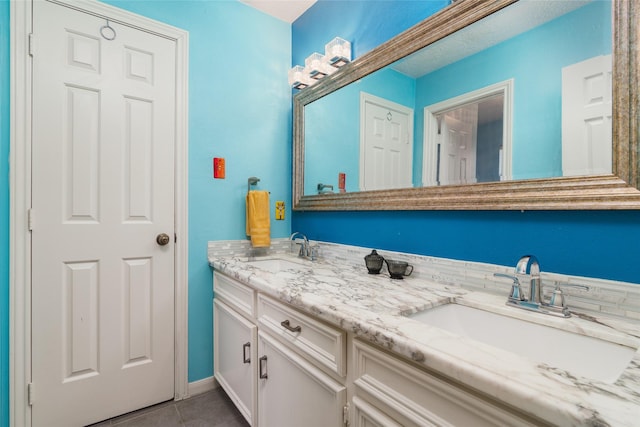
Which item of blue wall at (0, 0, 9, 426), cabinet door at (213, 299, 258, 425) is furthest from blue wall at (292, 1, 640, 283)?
blue wall at (0, 0, 9, 426)

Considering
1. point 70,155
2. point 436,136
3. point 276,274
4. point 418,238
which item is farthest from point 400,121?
point 70,155

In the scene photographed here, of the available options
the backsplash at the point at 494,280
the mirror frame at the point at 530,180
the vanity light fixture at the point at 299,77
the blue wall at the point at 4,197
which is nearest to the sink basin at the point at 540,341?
the backsplash at the point at 494,280

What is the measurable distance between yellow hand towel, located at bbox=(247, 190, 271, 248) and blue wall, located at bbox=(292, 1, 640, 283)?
1.11 feet

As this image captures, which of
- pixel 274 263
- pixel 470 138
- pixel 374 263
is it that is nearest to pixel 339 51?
pixel 470 138

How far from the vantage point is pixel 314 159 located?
6.61ft

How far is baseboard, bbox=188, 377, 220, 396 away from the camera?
182cm

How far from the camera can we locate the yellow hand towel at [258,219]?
1.95 meters

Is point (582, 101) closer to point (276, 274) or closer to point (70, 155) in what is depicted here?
point (276, 274)

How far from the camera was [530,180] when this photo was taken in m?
0.99

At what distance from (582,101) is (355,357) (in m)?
1.03

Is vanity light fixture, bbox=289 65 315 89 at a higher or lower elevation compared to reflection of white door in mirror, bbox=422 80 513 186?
higher

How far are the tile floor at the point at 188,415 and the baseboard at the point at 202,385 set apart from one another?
37 millimetres

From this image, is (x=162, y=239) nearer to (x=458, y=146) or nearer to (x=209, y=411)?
(x=209, y=411)

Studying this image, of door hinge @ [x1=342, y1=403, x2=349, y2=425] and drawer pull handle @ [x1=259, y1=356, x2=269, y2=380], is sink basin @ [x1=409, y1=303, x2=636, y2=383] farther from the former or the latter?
drawer pull handle @ [x1=259, y1=356, x2=269, y2=380]
